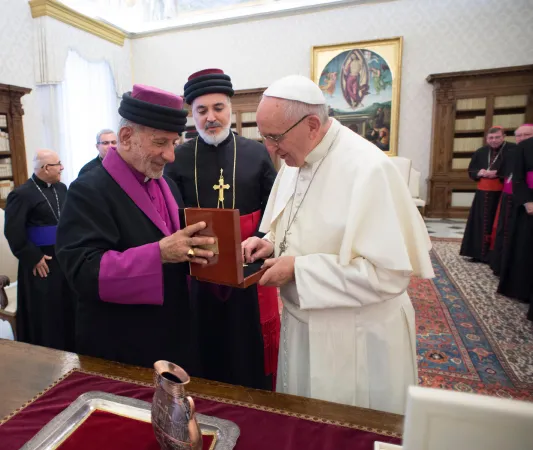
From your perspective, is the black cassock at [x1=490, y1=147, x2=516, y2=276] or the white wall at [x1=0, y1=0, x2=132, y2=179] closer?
the black cassock at [x1=490, y1=147, x2=516, y2=276]

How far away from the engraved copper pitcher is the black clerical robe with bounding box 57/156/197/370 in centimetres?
66

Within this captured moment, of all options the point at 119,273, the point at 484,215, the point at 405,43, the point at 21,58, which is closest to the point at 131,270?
the point at 119,273

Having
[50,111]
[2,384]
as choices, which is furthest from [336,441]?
[50,111]

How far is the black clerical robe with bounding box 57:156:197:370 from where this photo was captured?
1507 millimetres

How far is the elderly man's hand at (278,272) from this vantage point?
4.98ft

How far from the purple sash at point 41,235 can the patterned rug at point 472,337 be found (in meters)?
3.20

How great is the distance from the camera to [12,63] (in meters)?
8.27

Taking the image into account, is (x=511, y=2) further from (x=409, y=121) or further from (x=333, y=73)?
(x=333, y=73)

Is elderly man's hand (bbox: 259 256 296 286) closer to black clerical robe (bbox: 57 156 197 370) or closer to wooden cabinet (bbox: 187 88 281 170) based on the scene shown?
black clerical robe (bbox: 57 156 197 370)

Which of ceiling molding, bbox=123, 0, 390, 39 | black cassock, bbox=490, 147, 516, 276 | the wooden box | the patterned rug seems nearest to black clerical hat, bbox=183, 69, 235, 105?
the wooden box

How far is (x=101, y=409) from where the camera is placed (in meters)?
1.16

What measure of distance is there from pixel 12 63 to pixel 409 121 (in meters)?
8.56

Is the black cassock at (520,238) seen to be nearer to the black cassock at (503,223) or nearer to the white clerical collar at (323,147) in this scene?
the black cassock at (503,223)

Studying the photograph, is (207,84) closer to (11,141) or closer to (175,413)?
(175,413)
